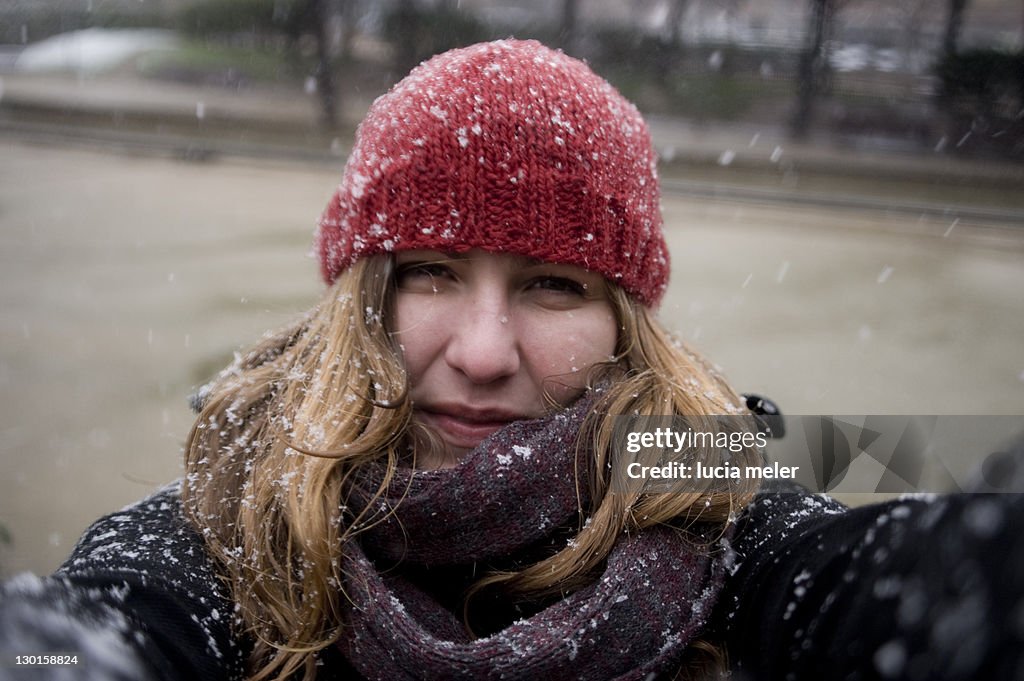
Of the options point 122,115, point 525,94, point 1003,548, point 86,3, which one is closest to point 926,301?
point 525,94

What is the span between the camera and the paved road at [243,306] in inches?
157

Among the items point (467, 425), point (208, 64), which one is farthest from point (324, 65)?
point (467, 425)

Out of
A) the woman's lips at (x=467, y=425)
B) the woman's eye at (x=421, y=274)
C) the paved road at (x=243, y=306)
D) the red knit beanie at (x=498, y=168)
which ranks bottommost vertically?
the paved road at (x=243, y=306)

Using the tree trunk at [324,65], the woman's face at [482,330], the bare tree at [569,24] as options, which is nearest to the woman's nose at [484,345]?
the woman's face at [482,330]

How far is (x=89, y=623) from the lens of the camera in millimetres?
993

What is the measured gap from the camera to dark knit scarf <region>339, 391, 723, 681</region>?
1164 millimetres

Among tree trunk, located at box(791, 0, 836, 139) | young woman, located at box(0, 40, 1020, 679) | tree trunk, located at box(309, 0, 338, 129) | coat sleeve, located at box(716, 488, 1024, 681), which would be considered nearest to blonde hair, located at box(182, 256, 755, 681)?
young woman, located at box(0, 40, 1020, 679)

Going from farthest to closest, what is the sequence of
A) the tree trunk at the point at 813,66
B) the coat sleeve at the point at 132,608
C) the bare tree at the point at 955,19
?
the tree trunk at the point at 813,66
the bare tree at the point at 955,19
the coat sleeve at the point at 132,608

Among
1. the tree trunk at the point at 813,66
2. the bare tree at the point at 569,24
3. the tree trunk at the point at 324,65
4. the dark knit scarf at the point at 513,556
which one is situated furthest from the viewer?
the tree trunk at the point at 324,65

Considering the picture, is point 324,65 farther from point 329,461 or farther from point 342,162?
point 329,461

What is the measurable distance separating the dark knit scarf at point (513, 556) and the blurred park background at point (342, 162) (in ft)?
2.17

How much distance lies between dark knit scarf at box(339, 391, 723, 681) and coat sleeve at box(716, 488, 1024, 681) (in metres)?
0.14

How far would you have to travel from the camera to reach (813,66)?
1053 centimetres

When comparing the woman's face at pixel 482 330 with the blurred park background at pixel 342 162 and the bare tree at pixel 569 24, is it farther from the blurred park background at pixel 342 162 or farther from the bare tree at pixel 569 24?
the bare tree at pixel 569 24
